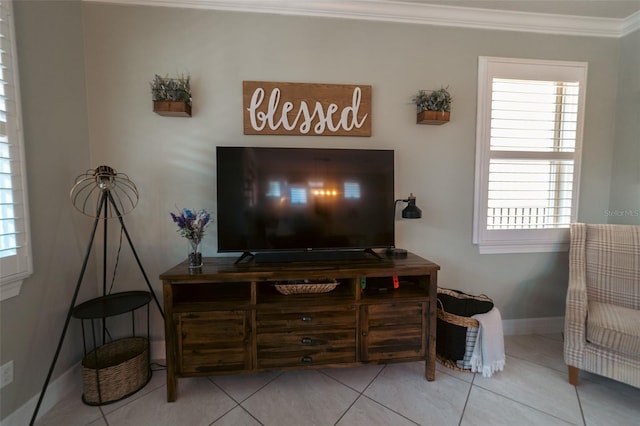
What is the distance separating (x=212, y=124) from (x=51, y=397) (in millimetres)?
1909

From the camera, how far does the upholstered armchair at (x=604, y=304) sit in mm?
1425

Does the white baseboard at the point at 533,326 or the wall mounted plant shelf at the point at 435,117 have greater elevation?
the wall mounted plant shelf at the point at 435,117

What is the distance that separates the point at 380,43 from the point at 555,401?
2598mm


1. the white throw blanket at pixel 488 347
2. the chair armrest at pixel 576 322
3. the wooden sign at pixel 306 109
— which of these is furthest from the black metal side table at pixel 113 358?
the chair armrest at pixel 576 322

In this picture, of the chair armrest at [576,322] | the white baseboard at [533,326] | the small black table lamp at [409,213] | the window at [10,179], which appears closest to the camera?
the window at [10,179]

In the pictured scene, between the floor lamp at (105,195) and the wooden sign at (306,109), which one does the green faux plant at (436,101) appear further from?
the floor lamp at (105,195)

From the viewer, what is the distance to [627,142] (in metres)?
2.05

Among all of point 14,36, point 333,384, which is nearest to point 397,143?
point 333,384

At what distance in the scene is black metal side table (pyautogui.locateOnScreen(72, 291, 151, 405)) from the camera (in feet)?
4.74

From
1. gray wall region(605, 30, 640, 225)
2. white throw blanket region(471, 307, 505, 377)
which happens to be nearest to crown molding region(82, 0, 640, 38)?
gray wall region(605, 30, 640, 225)

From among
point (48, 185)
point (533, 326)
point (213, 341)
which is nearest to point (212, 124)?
point (48, 185)

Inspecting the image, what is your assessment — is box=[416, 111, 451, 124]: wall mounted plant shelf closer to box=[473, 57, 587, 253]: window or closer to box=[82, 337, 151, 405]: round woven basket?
box=[473, 57, 587, 253]: window

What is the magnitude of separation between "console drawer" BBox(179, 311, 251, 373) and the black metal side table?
365mm

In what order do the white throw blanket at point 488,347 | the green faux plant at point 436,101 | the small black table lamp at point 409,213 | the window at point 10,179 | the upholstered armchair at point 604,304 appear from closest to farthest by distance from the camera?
the window at point 10,179
the upholstered armchair at point 604,304
the white throw blanket at point 488,347
the small black table lamp at point 409,213
the green faux plant at point 436,101
